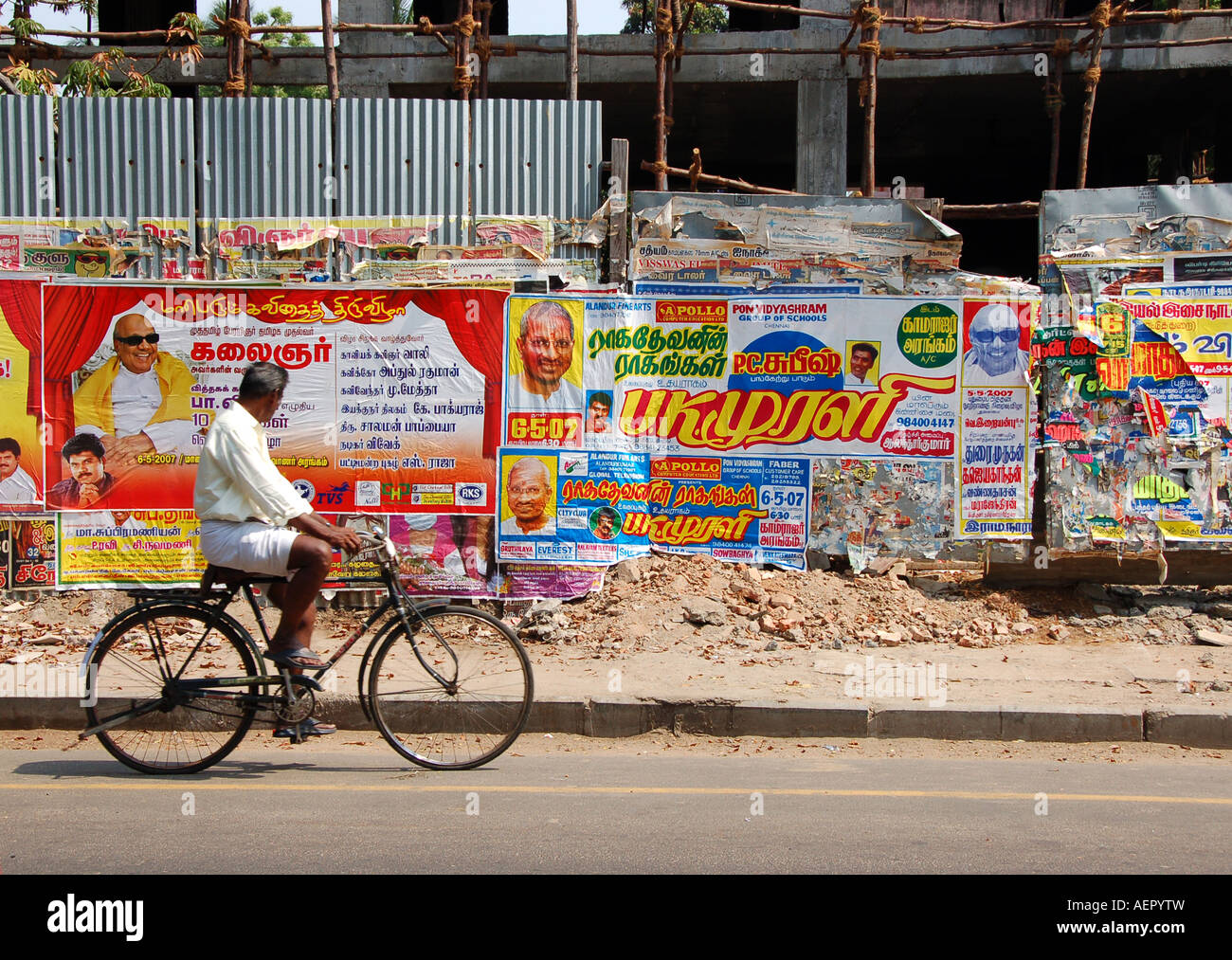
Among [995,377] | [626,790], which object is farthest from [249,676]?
[995,377]

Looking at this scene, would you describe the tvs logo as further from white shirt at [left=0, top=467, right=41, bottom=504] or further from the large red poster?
white shirt at [left=0, top=467, right=41, bottom=504]

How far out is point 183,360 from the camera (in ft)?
24.7

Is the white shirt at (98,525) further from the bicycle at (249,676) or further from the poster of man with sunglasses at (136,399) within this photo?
the bicycle at (249,676)

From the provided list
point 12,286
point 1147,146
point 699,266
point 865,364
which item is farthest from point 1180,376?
point 1147,146

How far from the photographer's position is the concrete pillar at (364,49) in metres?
13.2

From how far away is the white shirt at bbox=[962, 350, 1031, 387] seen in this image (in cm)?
754

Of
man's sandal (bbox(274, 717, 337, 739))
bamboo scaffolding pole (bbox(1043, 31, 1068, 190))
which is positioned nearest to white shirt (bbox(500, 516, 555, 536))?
man's sandal (bbox(274, 717, 337, 739))

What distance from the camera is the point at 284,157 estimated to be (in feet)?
27.4

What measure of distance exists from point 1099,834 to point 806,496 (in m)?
3.65

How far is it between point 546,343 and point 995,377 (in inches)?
135

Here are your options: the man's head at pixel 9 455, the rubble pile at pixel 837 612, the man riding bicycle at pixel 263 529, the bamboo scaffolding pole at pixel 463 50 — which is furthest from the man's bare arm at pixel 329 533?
the bamboo scaffolding pole at pixel 463 50

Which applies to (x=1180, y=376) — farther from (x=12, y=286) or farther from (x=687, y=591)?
(x=12, y=286)

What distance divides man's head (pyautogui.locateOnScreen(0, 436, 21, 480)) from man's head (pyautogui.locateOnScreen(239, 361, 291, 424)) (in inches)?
139

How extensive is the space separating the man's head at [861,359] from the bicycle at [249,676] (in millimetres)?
3834
